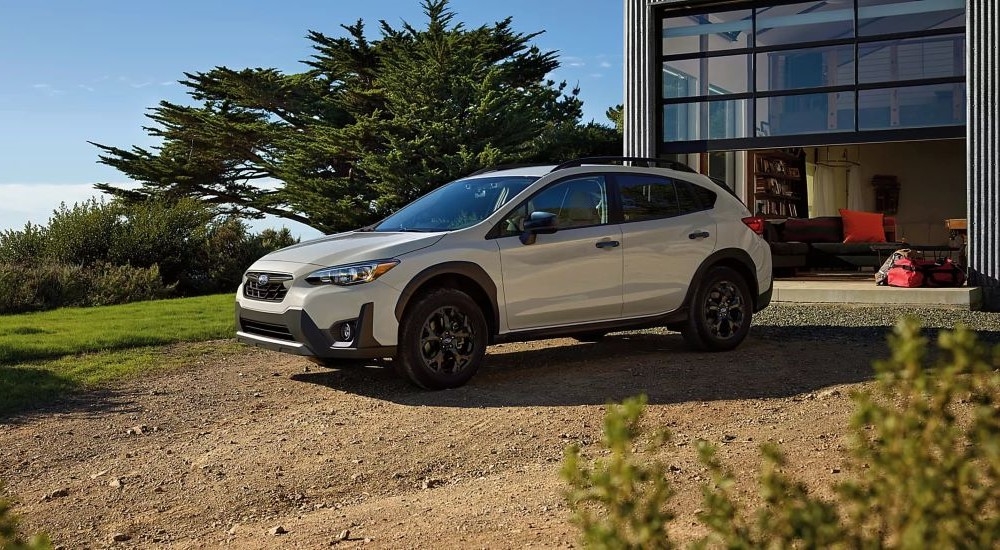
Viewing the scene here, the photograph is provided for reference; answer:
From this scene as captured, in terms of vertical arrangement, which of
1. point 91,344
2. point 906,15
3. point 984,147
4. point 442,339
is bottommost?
point 91,344

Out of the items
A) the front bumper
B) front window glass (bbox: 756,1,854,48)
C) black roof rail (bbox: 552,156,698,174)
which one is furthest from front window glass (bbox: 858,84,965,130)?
the front bumper

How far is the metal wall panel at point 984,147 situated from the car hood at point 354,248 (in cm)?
1027

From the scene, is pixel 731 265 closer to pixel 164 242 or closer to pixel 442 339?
pixel 442 339

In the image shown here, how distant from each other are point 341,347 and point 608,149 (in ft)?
86.0

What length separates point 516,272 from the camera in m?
8.20

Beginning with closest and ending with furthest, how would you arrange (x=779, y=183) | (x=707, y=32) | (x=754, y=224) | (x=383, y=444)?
(x=383, y=444) < (x=754, y=224) < (x=707, y=32) < (x=779, y=183)

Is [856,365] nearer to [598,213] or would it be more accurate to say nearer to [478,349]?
[598,213]

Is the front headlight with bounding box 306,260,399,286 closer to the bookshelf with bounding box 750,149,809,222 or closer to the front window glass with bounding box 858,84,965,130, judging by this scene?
the front window glass with bounding box 858,84,965,130

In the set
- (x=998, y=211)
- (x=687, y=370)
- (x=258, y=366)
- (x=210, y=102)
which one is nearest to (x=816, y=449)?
(x=687, y=370)

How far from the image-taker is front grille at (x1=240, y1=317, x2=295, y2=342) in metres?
7.82

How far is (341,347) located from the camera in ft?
24.5

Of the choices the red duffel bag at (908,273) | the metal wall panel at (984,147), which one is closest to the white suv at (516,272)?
the red duffel bag at (908,273)

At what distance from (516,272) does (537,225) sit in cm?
42

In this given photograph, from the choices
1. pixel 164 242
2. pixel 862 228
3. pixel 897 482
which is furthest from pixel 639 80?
pixel 897 482
